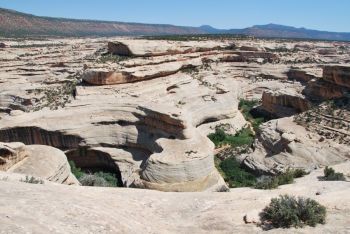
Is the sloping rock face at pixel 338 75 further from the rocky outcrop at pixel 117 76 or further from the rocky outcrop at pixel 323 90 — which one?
the rocky outcrop at pixel 117 76

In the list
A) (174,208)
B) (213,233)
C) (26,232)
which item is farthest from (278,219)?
(26,232)

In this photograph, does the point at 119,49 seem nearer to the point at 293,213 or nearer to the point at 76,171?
the point at 76,171

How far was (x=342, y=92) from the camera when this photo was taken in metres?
35.2

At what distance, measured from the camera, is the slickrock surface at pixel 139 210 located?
10336 millimetres

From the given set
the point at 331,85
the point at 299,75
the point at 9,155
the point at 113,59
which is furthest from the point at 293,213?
the point at 299,75

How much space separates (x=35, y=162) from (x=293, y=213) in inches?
559

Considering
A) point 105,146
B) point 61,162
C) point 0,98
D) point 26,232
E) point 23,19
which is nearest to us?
point 26,232

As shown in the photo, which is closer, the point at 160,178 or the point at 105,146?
the point at 160,178

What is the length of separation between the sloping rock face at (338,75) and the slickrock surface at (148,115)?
0.18m

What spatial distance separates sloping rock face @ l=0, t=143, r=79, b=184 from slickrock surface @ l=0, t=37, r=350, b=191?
4.74 meters

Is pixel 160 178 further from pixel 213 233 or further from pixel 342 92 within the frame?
pixel 342 92

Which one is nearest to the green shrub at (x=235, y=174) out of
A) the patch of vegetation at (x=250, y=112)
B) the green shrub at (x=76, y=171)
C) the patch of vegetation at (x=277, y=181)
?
the patch of vegetation at (x=277, y=181)

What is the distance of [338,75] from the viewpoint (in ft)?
118

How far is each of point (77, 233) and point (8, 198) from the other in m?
2.52
